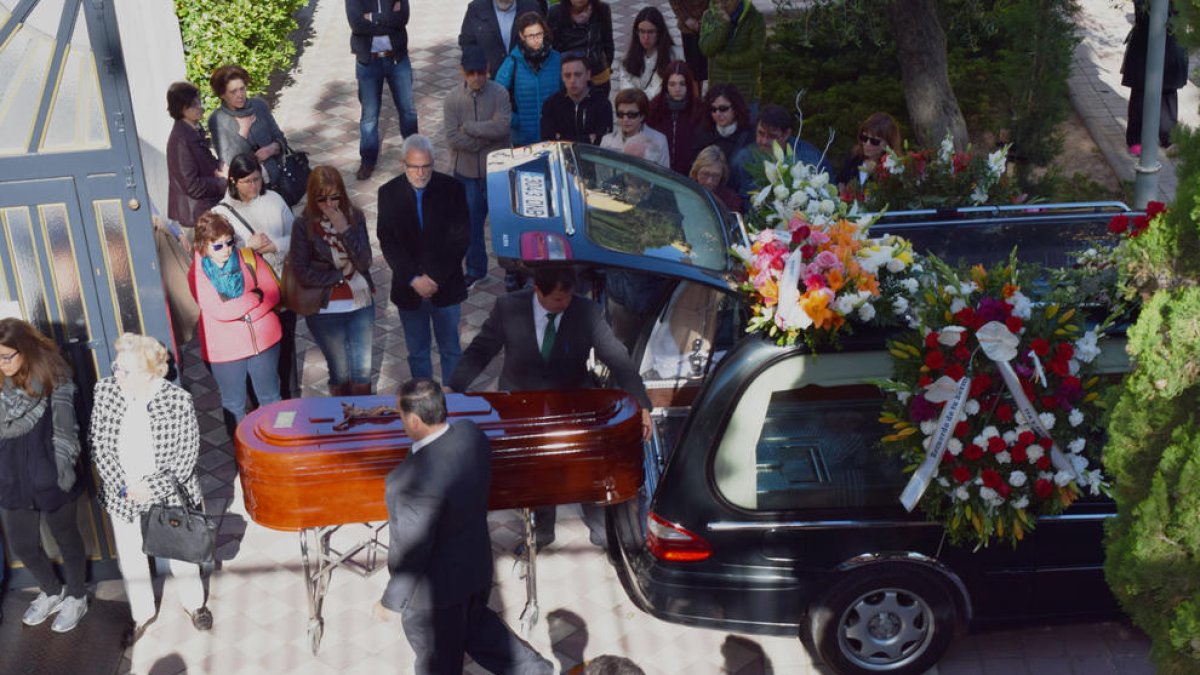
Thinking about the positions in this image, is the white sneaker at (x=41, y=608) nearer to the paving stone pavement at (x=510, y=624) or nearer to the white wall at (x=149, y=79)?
the paving stone pavement at (x=510, y=624)

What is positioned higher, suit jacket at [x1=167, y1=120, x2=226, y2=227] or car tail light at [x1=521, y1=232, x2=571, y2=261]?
car tail light at [x1=521, y1=232, x2=571, y2=261]

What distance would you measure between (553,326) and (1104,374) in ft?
8.68

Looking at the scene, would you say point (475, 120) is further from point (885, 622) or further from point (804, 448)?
point (885, 622)

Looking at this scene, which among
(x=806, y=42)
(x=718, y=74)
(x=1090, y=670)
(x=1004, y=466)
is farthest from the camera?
(x=718, y=74)

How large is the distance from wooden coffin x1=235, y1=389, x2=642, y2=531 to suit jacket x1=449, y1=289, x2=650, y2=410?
0.31 meters

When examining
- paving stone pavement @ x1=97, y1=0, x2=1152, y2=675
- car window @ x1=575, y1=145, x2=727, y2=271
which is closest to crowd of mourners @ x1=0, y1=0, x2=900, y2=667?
→ paving stone pavement @ x1=97, y1=0, x2=1152, y2=675

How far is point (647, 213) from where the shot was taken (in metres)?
7.49

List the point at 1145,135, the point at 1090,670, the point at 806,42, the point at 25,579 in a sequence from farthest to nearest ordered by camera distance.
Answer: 1. the point at 806,42
2. the point at 1145,135
3. the point at 25,579
4. the point at 1090,670

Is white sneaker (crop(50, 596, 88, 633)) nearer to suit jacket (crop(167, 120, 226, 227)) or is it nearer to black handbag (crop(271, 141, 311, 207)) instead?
suit jacket (crop(167, 120, 226, 227))

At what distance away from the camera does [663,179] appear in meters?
8.11

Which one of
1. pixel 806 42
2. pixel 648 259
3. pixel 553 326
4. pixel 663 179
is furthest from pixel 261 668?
pixel 806 42

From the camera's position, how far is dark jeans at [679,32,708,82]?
1216 cm

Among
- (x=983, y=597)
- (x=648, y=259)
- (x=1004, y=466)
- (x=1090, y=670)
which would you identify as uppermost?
(x=648, y=259)

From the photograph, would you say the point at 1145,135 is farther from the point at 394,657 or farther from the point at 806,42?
the point at 394,657
